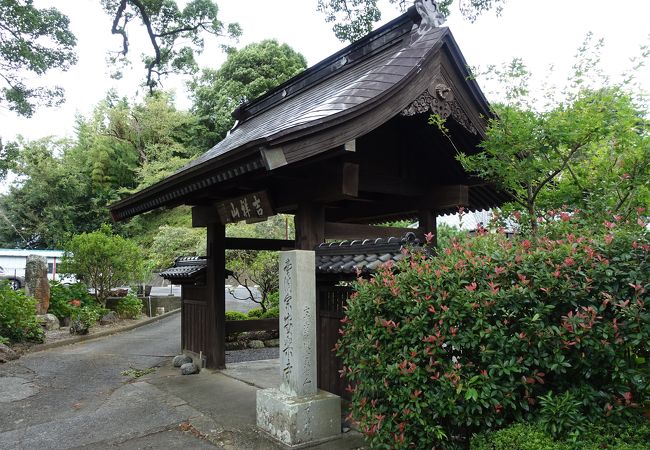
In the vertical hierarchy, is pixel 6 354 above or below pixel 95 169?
below

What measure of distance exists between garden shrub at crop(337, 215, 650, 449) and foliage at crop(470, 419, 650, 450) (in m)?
0.07

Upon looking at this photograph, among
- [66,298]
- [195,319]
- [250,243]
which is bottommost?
[195,319]

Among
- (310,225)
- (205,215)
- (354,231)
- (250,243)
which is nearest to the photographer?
(310,225)

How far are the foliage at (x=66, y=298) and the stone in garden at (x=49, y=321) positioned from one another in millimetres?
470

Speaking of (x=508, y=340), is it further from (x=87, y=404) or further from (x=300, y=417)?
(x=87, y=404)

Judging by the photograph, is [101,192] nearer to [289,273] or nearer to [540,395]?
[289,273]

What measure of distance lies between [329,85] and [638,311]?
566 centimetres

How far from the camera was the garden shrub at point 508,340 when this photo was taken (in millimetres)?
2924

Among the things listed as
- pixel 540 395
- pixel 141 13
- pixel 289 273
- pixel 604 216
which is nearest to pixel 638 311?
pixel 540 395

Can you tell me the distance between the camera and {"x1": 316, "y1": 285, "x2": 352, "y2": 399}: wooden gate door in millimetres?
5594

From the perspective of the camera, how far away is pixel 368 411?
3.73m

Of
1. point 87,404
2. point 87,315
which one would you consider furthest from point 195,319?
point 87,315

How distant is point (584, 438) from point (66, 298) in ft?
49.4

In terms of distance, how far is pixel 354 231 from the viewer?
633 cm
